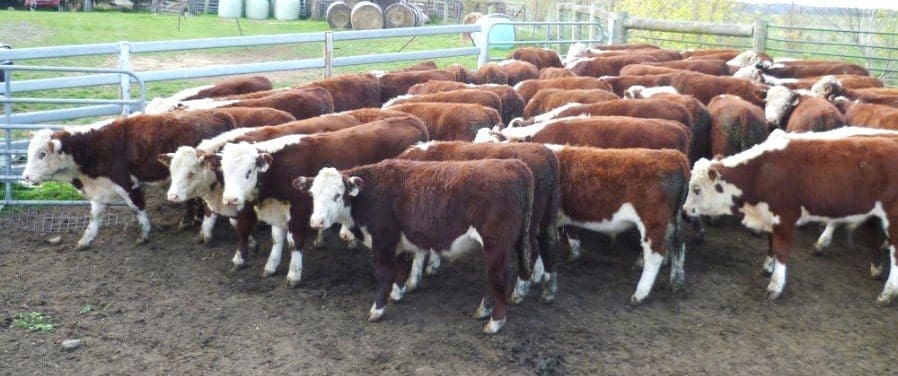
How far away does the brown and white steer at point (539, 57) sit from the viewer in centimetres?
1595

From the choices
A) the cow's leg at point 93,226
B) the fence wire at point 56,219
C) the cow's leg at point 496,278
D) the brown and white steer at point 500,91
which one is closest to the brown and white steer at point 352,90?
the brown and white steer at point 500,91

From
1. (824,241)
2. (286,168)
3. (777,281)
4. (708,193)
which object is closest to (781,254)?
(777,281)

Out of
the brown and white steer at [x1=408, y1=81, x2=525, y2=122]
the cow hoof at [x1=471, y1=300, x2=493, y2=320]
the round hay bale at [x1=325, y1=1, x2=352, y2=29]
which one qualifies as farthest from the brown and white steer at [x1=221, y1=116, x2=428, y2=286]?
the round hay bale at [x1=325, y1=1, x2=352, y2=29]

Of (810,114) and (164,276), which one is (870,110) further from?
(164,276)

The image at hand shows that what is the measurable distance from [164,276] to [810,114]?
7389 mm

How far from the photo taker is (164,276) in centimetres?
749

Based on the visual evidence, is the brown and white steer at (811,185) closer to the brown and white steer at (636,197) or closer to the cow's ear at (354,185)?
the brown and white steer at (636,197)

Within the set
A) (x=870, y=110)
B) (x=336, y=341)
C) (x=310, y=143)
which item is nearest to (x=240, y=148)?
(x=310, y=143)

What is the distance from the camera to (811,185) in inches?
272

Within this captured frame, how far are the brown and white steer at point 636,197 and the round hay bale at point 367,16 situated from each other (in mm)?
32961

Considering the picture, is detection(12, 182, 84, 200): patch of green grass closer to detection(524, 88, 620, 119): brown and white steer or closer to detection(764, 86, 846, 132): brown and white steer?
detection(524, 88, 620, 119): brown and white steer

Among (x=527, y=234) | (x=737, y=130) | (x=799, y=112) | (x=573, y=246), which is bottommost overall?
(x=573, y=246)

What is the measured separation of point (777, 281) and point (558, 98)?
451cm

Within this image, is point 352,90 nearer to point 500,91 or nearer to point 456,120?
point 500,91
